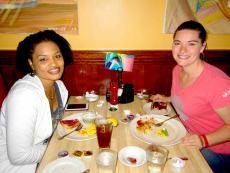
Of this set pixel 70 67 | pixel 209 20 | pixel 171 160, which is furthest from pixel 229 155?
pixel 70 67

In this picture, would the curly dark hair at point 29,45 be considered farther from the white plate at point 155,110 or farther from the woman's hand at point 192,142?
the woman's hand at point 192,142

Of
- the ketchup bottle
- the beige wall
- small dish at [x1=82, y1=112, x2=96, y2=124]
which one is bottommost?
small dish at [x1=82, y1=112, x2=96, y2=124]

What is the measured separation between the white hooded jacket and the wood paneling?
0.86 m

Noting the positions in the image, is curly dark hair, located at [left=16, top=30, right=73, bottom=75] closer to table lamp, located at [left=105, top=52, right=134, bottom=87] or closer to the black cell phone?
the black cell phone

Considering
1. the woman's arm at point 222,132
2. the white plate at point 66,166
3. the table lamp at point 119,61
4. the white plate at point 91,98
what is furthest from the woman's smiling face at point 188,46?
the white plate at point 66,166

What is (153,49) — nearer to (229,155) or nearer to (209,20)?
(209,20)

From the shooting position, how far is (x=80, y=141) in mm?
1549

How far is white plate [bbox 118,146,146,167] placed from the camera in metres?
1.33

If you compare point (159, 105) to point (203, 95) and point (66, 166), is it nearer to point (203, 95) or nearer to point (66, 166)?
point (203, 95)

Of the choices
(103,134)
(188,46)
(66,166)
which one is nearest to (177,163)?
(103,134)

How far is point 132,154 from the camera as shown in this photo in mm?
1405

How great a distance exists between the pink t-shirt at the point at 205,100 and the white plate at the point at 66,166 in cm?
100

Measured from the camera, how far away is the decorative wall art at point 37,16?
2283 mm

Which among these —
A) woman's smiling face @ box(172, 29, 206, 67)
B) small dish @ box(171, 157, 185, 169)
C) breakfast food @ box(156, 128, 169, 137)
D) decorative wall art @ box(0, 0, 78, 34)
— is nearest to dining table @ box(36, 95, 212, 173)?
small dish @ box(171, 157, 185, 169)
